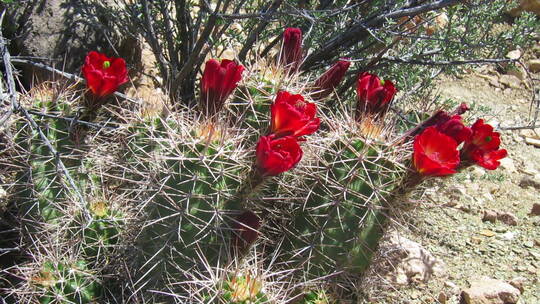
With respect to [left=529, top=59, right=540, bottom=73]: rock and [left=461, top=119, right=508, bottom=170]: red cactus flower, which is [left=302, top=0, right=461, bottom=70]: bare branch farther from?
Result: [left=529, top=59, right=540, bottom=73]: rock

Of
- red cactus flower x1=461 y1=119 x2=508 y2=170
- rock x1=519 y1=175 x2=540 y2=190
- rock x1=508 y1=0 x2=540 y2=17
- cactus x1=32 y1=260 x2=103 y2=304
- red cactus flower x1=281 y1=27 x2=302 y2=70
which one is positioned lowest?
rock x1=519 y1=175 x2=540 y2=190

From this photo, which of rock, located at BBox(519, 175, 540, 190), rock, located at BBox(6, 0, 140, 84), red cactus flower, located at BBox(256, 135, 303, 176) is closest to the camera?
red cactus flower, located at BBox(256, 135, 303, 176)

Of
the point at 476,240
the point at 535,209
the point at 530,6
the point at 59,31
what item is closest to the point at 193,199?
the point at 59,31

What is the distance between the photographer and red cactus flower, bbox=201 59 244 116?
2020 mm

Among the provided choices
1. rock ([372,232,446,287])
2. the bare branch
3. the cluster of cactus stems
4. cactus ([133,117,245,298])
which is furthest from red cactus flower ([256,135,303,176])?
the bare branch

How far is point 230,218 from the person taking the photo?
1.88 meters

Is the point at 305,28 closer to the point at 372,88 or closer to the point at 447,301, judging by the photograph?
the point at 372,88

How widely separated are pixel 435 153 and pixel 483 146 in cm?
24

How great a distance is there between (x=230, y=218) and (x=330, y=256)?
0.43 metres

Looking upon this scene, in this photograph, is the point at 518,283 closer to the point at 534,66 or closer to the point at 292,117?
the point at 292,117

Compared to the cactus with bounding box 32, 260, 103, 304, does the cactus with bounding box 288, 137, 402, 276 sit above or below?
above

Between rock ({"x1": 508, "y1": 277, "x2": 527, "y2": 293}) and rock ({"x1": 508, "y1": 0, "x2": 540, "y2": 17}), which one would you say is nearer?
rock ({"x1": 508, "y1": 277, "x2": 527, "y2": 293})

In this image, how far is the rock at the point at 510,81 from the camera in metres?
5.34

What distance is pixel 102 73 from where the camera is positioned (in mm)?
2145
